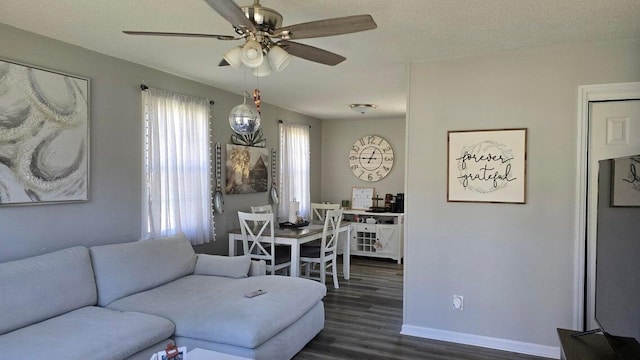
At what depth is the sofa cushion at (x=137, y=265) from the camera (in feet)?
10.1

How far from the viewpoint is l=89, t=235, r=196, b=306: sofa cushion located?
3.09 m

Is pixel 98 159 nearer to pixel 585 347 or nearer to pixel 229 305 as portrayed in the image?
pixel 229 305

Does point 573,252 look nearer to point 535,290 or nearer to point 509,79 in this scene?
point 535,290

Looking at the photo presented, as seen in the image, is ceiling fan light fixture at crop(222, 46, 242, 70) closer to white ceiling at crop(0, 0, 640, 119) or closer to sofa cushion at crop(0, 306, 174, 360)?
white ceiling at crop(0, 0, 640, 119)

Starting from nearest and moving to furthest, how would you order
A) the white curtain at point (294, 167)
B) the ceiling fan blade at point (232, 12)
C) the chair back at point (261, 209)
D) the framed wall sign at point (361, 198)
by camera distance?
1. the ceiling fan blade at point (232, 12)
2. the chair back at point (261, 209)
3. the white curtain at point (294, 167)
4. the framed wall sign at point (361, 198)

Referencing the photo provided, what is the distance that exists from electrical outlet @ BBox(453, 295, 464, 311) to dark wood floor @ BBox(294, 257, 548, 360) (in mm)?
301

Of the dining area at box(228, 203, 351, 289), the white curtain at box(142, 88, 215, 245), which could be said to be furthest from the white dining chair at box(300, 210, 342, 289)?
the white curtain at box(142, 88, 215, 245)

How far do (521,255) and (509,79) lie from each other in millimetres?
1431

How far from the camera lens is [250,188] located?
17.7 ft

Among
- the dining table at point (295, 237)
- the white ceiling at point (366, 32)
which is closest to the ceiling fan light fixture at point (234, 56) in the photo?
the white ceiling at point (366, 32)

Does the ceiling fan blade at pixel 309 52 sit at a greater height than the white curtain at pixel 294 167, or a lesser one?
greater

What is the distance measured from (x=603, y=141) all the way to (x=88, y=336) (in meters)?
3.77

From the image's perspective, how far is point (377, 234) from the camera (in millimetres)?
6641

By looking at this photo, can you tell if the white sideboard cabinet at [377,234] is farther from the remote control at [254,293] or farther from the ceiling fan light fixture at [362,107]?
the remote control at [254,293]
